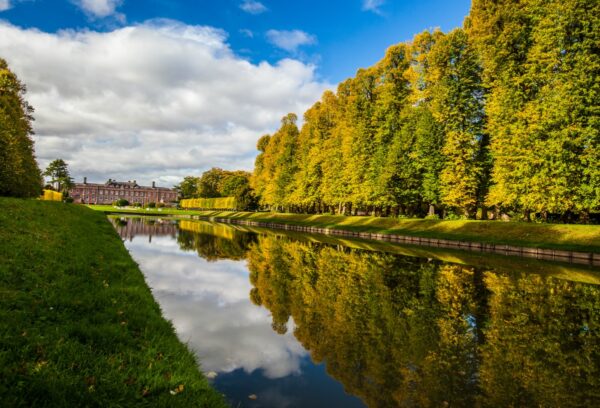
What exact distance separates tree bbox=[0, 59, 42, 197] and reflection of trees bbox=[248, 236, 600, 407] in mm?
23374

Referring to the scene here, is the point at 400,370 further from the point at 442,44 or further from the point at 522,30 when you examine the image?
the point at 442,44

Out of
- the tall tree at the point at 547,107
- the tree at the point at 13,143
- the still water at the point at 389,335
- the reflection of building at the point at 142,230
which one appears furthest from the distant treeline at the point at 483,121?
the tree at the point at 13,143

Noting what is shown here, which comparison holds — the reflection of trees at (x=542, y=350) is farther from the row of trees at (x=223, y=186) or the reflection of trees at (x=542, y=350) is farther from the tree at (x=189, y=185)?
the tree at (x=189, y=185)

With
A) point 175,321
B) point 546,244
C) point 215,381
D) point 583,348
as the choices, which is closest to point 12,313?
→ point 215,381

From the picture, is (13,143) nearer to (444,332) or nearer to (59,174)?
(444,332)

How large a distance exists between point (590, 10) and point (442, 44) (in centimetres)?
1175

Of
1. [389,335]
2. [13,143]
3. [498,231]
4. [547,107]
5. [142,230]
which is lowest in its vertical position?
[142,230]

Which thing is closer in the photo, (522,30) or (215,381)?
(215,381)

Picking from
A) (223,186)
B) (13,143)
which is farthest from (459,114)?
(223,186)

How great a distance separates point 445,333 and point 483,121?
3079 cm

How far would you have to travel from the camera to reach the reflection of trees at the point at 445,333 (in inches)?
217

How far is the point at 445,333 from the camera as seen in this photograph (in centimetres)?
791

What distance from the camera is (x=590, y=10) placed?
24656 millimetres

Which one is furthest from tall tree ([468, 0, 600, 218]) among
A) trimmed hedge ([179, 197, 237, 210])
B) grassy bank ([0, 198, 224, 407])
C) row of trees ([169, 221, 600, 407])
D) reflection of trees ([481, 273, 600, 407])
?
trimmed hedge ([179, 197, 237, 210])
